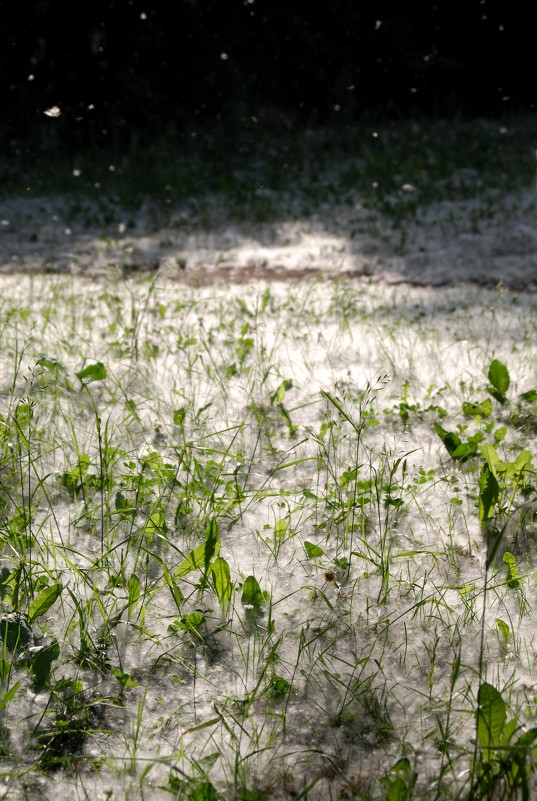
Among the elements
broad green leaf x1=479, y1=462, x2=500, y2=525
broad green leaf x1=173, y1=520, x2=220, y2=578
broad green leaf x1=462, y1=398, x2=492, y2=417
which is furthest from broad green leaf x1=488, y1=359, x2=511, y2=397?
broad green leaf x1=173, y1=520, x2=220, y2=578

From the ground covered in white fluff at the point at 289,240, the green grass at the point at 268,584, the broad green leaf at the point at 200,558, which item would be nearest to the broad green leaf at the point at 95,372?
the green grass at the point at 268,584

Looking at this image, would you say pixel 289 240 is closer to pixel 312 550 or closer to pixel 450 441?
pixel 450 441

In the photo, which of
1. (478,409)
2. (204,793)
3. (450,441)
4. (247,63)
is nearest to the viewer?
(204,793)

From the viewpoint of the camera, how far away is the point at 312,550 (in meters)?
2.33

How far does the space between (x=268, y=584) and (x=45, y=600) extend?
629 mm

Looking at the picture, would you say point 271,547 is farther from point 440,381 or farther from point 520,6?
point 520,6

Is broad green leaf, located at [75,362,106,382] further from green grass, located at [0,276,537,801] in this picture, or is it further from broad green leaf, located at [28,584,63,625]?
broad green leaf, located at [28,584,63,625]

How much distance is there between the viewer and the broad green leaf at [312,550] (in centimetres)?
232

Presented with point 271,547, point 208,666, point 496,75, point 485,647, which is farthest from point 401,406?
point 496,75

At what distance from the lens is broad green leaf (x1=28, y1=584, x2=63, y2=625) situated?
2.03m

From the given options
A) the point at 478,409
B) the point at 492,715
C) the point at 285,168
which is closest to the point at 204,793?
the point at 492,715

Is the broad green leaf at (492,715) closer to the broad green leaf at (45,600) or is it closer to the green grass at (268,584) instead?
the green grass at (268,584)

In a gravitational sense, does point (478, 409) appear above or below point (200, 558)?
above

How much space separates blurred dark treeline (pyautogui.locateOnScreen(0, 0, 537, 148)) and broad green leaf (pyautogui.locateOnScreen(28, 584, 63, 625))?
877 cm
